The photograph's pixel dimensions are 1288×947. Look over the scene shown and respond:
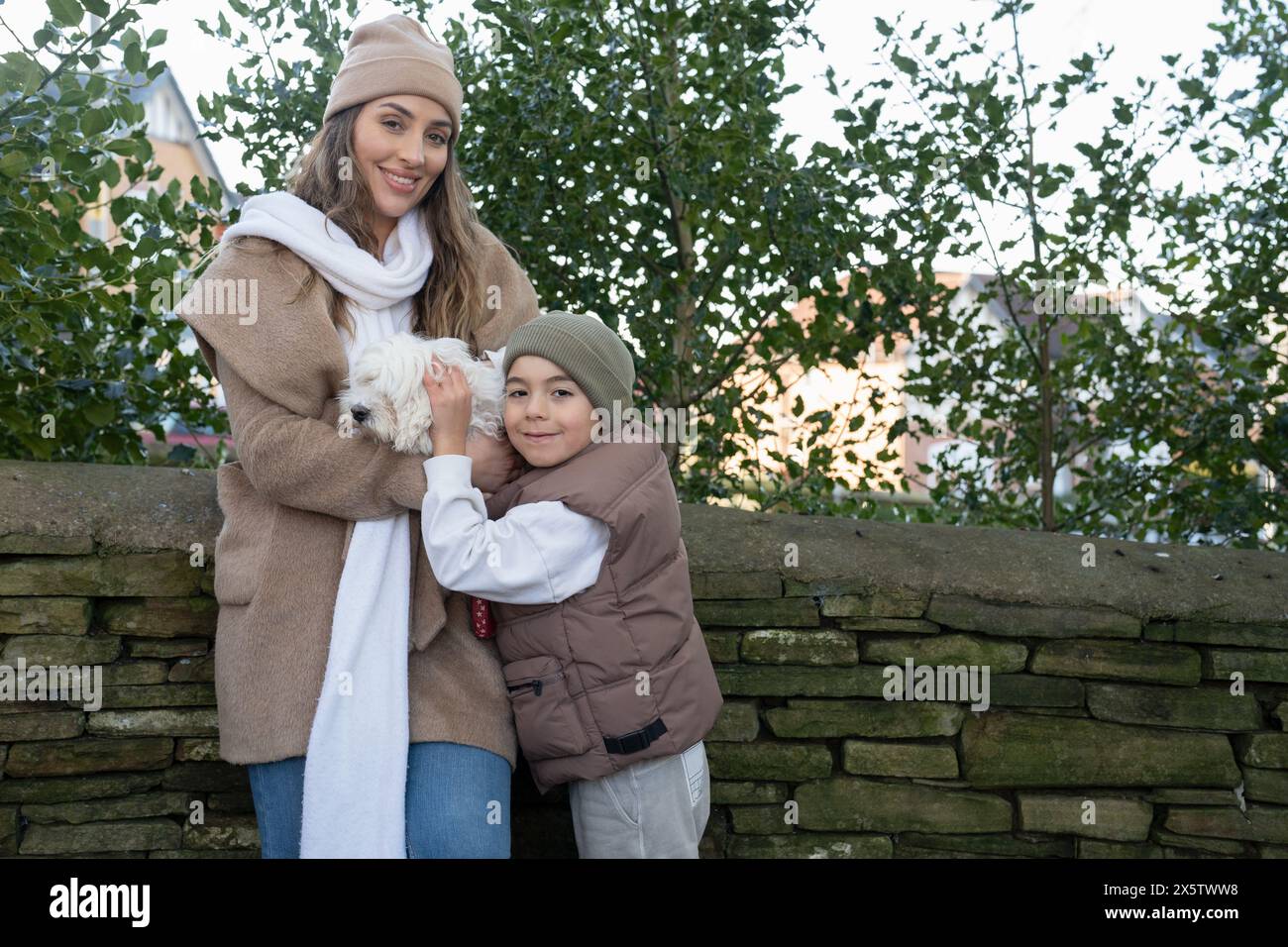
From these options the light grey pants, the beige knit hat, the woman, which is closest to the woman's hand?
the woman

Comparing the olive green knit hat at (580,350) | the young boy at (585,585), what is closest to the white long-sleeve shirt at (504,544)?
the young boy at (585,585)

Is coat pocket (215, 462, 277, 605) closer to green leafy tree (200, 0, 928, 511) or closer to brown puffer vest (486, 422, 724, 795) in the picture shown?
brown puffer vest (486, 422, 724, 795)

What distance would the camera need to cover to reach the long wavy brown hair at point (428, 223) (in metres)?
2.70

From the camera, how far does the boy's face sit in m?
2.52

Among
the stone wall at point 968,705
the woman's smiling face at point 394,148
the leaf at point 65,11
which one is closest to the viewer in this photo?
the woman's smiling face at point 394,148

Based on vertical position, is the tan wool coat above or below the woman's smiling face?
below

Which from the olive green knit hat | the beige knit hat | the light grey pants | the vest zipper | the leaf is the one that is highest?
the leaf

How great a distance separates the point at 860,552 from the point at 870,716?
1.50 ft

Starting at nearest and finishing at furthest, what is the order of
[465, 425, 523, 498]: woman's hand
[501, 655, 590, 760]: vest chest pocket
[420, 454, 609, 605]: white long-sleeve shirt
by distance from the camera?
[420, 454, 609, 605]: white long-sleeve shirt
[501, 655, 590, 760]: vest chest pocket
[465, 425, 523, 498]: woman's hand

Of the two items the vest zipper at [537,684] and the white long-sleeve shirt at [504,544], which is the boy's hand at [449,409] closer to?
the white long-sleeve shirt at [504,544]

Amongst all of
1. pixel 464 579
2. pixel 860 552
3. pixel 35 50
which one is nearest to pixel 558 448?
pixel 464 579

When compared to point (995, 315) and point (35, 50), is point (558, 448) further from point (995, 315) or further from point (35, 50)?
point (995, 315)

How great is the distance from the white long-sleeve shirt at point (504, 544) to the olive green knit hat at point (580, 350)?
0.96ft

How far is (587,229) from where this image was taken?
3.92 metres
